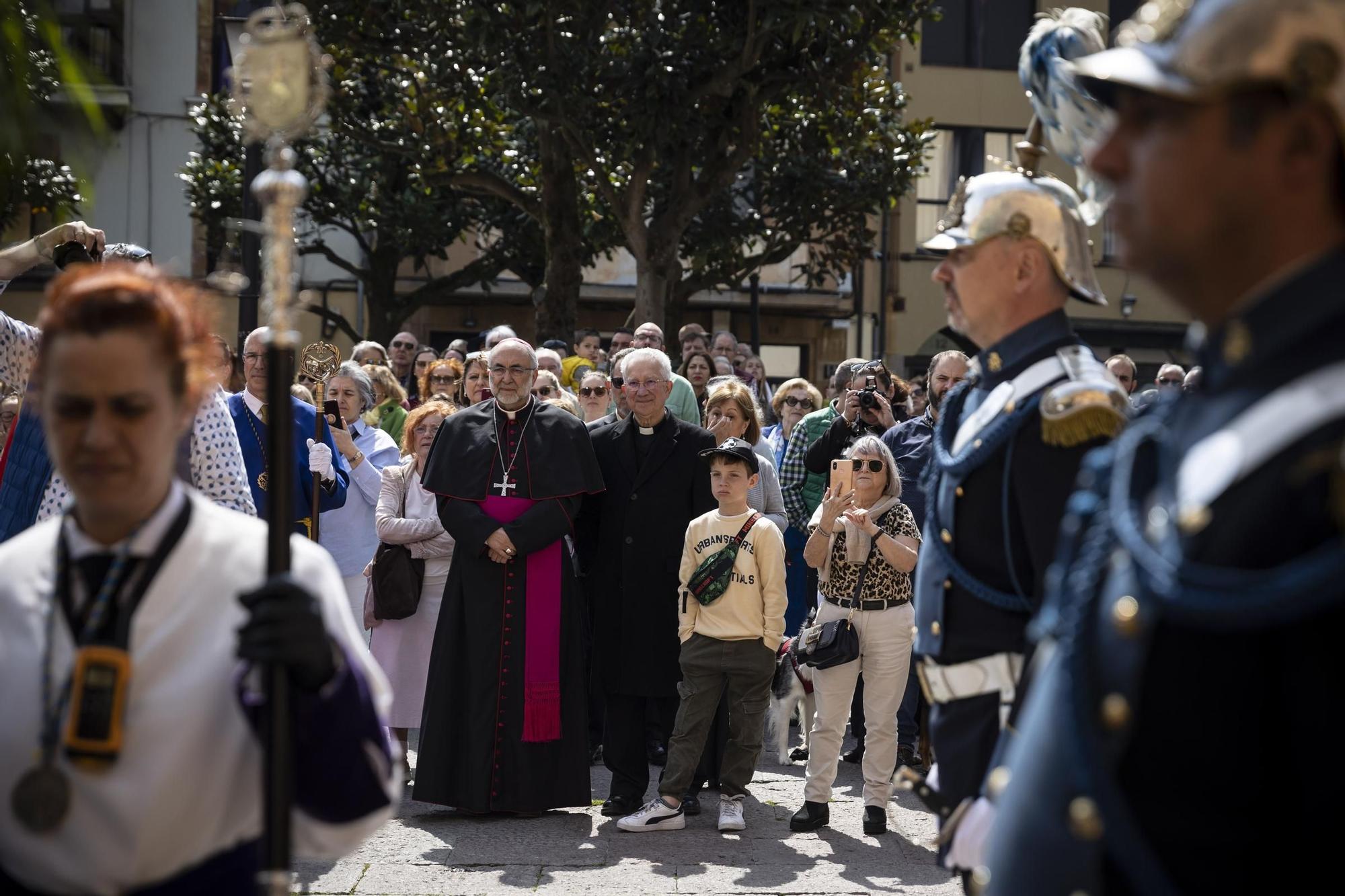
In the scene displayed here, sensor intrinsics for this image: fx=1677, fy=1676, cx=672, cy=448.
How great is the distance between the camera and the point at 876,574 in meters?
7.46

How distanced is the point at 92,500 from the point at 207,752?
0.40 meters

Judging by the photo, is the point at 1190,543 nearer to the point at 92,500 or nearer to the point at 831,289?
the point at 92,500

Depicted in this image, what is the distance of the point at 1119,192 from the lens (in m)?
1.85

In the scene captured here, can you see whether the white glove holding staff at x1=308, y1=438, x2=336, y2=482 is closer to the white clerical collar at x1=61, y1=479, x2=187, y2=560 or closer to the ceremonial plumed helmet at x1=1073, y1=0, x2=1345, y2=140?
the white clerical collar at x1=61, y1=479, x2=187, y2=560

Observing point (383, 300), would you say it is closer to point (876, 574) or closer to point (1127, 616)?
point (876, 574)

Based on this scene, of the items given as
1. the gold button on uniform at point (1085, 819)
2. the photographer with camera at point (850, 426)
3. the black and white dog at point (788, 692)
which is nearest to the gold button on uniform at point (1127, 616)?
the gold button on uniform at point (1085, 819)

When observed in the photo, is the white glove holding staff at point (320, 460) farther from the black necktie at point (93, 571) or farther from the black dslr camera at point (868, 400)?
the black necktie at point (93, 571)

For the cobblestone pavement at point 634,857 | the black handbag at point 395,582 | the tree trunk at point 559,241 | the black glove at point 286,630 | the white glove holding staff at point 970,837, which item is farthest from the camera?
the tree trunk at point 559,241

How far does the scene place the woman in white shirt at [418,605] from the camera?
7.99 meters

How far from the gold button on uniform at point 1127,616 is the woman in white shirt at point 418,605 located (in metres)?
6.43

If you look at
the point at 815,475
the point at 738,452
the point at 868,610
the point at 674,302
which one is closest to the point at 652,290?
the point at 674,302

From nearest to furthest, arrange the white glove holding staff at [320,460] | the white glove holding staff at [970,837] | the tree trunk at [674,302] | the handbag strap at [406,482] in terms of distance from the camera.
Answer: the white glove holding staff at [970,837], the white glove holding staff at [320,460], the handbag strap at [406,482], the tree trunk at [674,302]

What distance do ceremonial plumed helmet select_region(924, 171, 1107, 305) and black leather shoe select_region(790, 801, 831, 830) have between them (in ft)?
12.3

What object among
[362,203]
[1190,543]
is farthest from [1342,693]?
[362,203]
